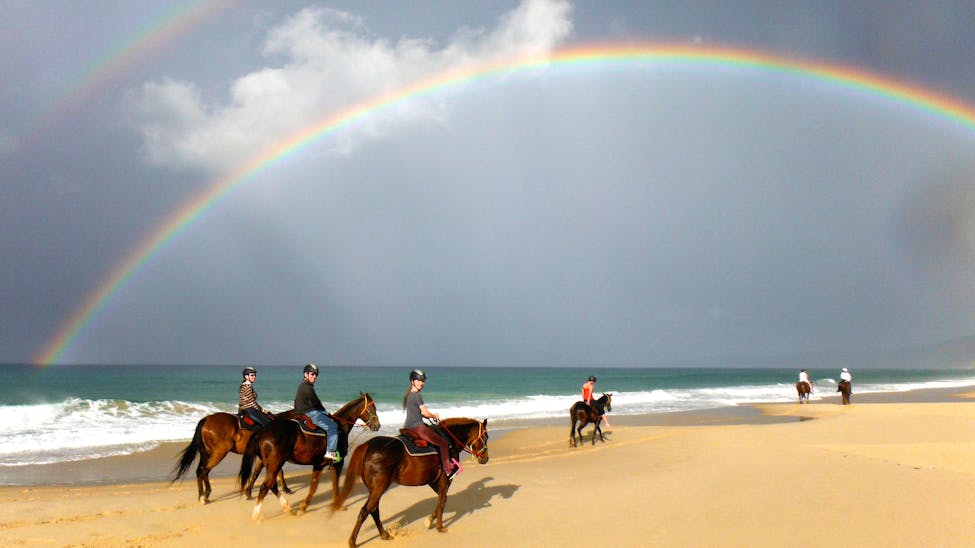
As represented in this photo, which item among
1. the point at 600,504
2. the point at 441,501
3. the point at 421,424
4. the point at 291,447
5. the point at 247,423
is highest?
the point at 421,424

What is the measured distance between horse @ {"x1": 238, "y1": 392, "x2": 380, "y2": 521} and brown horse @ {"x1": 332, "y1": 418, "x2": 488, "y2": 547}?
4.68ft

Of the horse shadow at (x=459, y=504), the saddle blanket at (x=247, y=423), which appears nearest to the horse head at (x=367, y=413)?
the horse shadow at (x=459, y=504)

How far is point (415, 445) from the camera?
27.3 feet

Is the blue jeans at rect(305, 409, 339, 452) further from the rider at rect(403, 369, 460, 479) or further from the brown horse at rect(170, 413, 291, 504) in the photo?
the rider at rect(403, 369, 460, 479)

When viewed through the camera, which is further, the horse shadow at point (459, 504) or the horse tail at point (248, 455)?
the horse tail at point (248, 455)

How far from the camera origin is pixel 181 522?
9438 millimetres

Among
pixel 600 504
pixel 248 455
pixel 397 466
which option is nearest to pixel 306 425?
pixel 248 455

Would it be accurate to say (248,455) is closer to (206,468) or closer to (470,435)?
(206,468)

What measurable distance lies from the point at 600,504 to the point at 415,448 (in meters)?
3.93

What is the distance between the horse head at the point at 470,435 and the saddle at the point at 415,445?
0.47m

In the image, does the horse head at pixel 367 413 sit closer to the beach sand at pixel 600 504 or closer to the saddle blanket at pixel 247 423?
the beach sand at pixel 600 504

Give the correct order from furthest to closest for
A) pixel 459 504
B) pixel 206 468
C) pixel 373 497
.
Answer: pixel 206 468 < pixel 459 504 < pixel 373 497

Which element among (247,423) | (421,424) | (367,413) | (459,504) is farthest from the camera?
(247,423)

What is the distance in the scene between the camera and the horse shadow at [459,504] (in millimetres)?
9508
